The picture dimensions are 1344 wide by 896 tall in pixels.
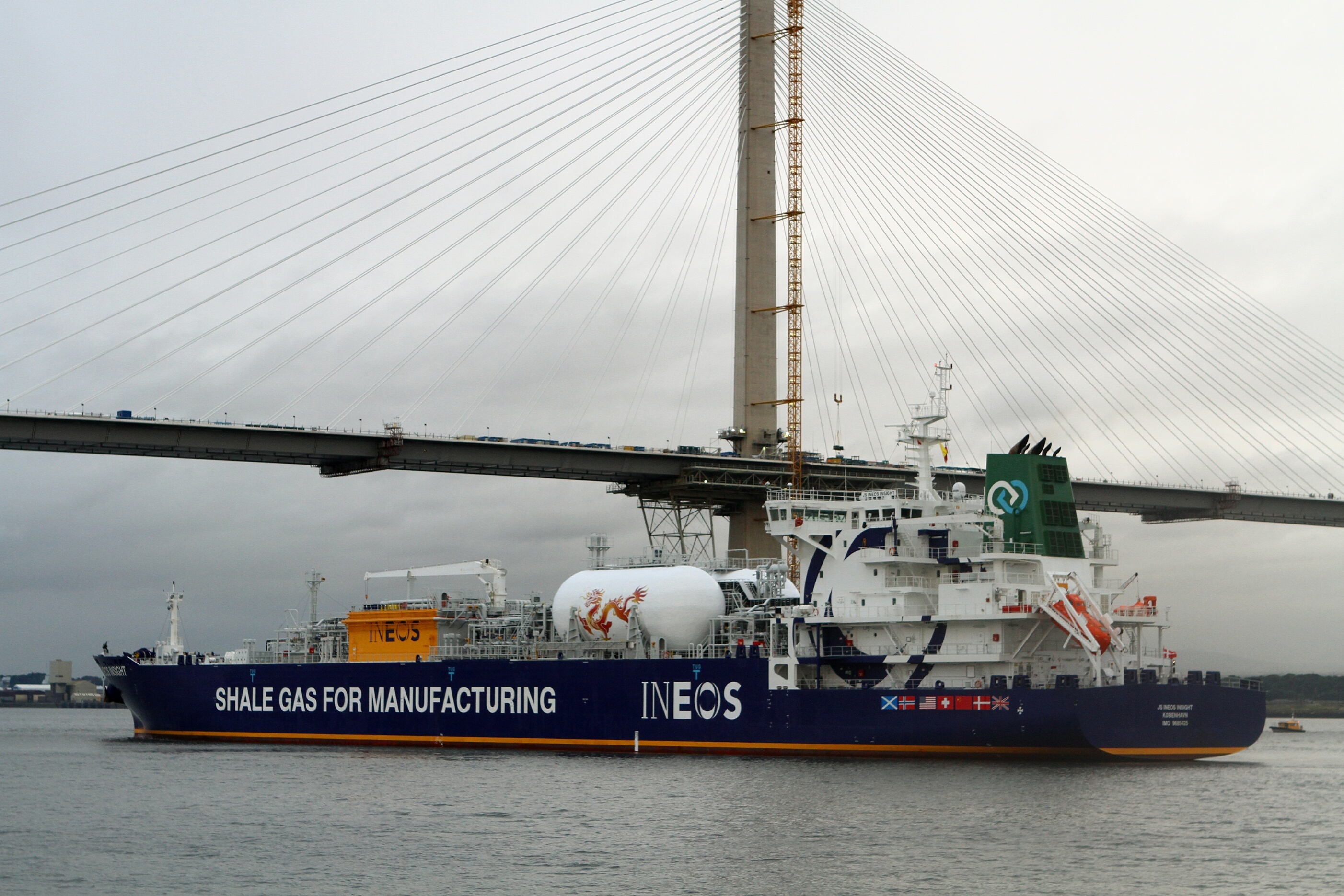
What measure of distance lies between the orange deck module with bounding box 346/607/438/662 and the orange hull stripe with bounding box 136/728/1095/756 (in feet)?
9.02

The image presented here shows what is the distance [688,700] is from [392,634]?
13029 millimetres

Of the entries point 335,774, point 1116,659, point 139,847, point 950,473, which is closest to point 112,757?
point 335,774

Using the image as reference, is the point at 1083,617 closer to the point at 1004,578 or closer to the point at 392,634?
the point at 1004,578

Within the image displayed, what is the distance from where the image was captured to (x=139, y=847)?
25.5 meters

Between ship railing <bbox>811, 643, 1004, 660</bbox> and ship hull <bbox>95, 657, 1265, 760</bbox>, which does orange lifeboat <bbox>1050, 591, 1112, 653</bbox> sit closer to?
ship hull <bbox>95, 657, 1265, 760</bbox>

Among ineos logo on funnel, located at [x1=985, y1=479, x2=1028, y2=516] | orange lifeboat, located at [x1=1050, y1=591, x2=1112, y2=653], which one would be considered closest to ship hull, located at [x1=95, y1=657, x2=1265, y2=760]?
orange lifeboat, located at [x1=1050, y1=591, x2=1112, y2=653]

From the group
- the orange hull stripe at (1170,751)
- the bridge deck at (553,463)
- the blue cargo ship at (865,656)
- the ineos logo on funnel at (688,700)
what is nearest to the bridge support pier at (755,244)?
the bridge deck at (553,463)

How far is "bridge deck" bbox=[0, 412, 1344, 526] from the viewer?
56.6 m

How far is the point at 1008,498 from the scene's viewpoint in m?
37.1

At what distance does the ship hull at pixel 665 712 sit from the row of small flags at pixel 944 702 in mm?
26

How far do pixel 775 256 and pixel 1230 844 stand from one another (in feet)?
147

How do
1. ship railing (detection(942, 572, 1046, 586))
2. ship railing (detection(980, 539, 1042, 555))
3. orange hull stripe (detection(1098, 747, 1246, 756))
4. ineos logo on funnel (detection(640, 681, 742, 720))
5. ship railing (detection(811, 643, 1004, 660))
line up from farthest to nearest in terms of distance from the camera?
ineos logo on funnel (detection(640, 681, 742, 720))
ship railing (detection(980, 539, 1042, 555))
ship railing (detection(942, 572, 1046, 586))
ship railing (detection(811, 643, 1004, 660))
orange hull stripe (detection(1098, 747, 1246, 756))

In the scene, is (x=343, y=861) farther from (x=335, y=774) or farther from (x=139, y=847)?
(x=335, y=774)

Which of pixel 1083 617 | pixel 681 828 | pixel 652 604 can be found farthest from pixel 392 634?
pixel 681 828
